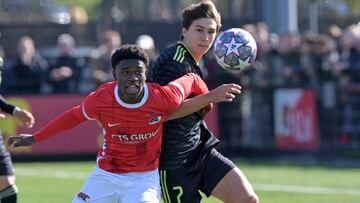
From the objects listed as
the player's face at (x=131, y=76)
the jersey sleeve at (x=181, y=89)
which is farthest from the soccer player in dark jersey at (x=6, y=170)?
the player's face at (x=131, y=76)

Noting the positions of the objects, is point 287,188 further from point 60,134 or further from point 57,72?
point 57,72

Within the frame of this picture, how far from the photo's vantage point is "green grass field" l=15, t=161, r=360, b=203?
13062 mm

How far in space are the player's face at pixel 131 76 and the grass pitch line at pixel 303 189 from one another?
6030mm

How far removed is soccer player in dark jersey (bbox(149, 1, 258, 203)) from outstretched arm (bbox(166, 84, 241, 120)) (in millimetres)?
295

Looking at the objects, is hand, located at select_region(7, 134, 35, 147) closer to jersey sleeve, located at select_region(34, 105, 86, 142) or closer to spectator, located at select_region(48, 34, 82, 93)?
jersey sleeve, located at select_region(34, 105, 86, 142)

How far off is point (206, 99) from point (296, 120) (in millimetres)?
10349

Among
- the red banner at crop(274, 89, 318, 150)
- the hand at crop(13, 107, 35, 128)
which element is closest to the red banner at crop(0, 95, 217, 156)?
the red banner at crop(274, 89, 318, 150)

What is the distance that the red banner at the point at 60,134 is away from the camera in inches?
722

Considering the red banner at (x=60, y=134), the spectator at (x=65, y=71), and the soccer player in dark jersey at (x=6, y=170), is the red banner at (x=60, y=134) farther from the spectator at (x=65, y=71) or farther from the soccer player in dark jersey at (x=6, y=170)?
the soccer player in dark jersey at (x=6, y=170)

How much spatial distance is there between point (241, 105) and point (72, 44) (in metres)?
3.43

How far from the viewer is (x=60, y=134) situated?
60.4ft

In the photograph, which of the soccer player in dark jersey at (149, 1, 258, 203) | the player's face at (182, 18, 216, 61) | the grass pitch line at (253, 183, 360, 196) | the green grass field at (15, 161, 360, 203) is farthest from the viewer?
the grass pitch line at (253, 183, 360, 196)

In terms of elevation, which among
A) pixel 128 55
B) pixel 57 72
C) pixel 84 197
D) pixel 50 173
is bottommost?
pixel 50 173

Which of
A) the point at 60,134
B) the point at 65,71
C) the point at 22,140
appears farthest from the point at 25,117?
the point at 65,71
